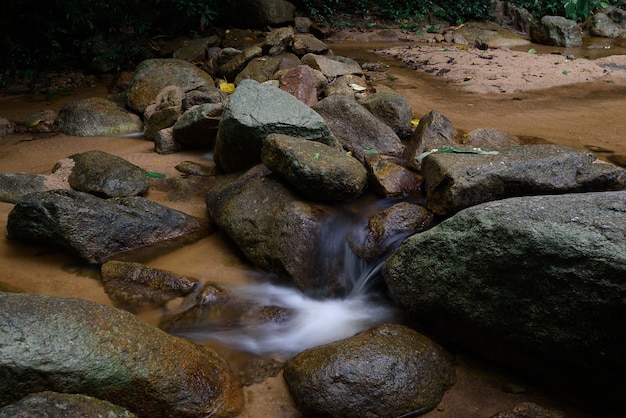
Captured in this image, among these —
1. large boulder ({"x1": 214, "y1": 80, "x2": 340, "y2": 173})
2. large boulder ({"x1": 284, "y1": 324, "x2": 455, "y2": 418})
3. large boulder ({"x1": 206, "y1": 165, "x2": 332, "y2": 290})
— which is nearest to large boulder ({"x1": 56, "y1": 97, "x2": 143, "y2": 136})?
large boulder ({"x1": 214, "y1": 80, "x2": 340, "y2": 173})

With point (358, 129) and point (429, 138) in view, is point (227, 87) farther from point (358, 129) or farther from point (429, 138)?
point (429, 138)

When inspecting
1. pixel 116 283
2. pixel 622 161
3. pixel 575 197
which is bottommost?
pixel 116 283

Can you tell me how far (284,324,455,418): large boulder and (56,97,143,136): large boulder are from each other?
17.7 ft

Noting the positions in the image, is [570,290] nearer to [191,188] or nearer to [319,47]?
[191,188]

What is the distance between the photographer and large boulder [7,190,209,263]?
4141mm

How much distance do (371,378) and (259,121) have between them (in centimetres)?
278

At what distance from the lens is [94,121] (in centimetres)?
736

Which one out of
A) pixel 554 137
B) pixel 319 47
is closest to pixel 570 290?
pixel 554 137

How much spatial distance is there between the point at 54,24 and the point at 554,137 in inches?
378

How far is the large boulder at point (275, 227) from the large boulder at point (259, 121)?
491 millimetres

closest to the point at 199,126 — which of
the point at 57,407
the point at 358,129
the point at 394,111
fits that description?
the point at 358,129

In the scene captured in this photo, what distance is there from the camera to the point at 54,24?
10352mm

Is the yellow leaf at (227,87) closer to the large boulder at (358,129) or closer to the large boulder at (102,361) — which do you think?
the large boulder at (358,129)

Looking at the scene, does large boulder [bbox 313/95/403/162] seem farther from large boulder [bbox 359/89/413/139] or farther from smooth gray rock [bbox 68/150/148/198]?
smooth gray rock [bbox 68/150/148/198]
